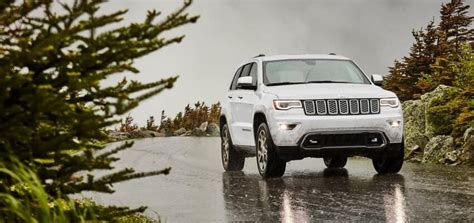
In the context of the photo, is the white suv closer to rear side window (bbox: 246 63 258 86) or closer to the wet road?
rear side window (bbox: 246 63 258 86)

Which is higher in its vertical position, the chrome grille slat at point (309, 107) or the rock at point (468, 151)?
the chrome grille slat at point (309, 107)

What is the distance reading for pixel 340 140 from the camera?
1245 centimetres

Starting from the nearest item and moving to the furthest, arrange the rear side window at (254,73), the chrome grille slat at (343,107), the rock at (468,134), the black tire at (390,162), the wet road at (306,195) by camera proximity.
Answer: the wet road at (306,195) < the chrome grille slat at (343,107) < the black tire at (390,162) < the rear side window at (254,73) < the rock at (468,134)

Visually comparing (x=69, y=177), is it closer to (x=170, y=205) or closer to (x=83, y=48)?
(x=83, y=48)

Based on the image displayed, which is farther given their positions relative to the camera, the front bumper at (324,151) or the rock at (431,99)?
the rock at (431,99)

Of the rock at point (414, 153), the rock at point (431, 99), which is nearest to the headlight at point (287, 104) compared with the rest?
the rock at point (414, 153)

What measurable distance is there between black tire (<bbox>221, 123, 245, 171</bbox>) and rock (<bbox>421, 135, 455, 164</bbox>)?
4.40 metres

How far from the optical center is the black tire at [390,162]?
13.1m

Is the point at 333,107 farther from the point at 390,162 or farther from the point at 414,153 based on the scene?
the point at 414,153

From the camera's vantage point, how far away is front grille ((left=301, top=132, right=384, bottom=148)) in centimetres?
1238

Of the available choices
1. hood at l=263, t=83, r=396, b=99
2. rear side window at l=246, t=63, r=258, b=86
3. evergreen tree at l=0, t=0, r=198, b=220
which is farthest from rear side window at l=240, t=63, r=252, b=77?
evergreen tree at l=0, t=0, r=198, b=220

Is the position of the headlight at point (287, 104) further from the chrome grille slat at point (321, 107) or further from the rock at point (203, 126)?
the rock at point (203, 126)

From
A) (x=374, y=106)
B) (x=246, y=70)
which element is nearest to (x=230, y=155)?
(x=246, y=70)

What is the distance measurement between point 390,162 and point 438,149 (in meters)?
4.37
